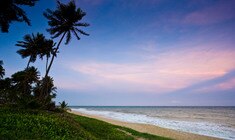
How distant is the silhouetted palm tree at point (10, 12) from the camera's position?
2135 centimetres

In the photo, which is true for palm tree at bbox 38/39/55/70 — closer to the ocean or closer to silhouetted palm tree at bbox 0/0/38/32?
silhouetted palm tree at bbox 0/0/38/32

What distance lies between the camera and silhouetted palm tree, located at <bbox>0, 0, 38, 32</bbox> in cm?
2135

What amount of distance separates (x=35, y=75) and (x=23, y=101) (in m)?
29.4

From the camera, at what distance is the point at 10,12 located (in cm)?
2200

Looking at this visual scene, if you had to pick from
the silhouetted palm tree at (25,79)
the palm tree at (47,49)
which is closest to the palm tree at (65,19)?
the palm tree at (47,49)

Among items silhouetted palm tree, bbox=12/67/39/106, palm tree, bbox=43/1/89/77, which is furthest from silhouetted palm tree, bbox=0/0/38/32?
silhouetted palm tree, bbox=12/67/39/106

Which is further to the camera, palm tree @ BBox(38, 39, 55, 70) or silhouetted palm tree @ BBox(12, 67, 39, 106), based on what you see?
silhouetted palm tree @ BBox(12, 67, 39, 106)

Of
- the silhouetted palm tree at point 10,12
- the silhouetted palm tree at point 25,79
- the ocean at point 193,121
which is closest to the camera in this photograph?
the silhouetted palm tree at point 10,12

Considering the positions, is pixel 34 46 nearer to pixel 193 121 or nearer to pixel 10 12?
pixel 10 12

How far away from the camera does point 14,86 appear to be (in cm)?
5003

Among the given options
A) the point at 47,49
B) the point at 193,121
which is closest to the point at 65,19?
the point at 47,49

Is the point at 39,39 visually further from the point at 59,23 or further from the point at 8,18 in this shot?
the point at 8,18

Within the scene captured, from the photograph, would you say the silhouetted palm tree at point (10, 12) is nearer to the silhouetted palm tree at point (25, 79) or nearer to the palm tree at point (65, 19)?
the palm tree at point (65, 19)

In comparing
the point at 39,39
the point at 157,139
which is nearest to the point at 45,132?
the point at 157,139
